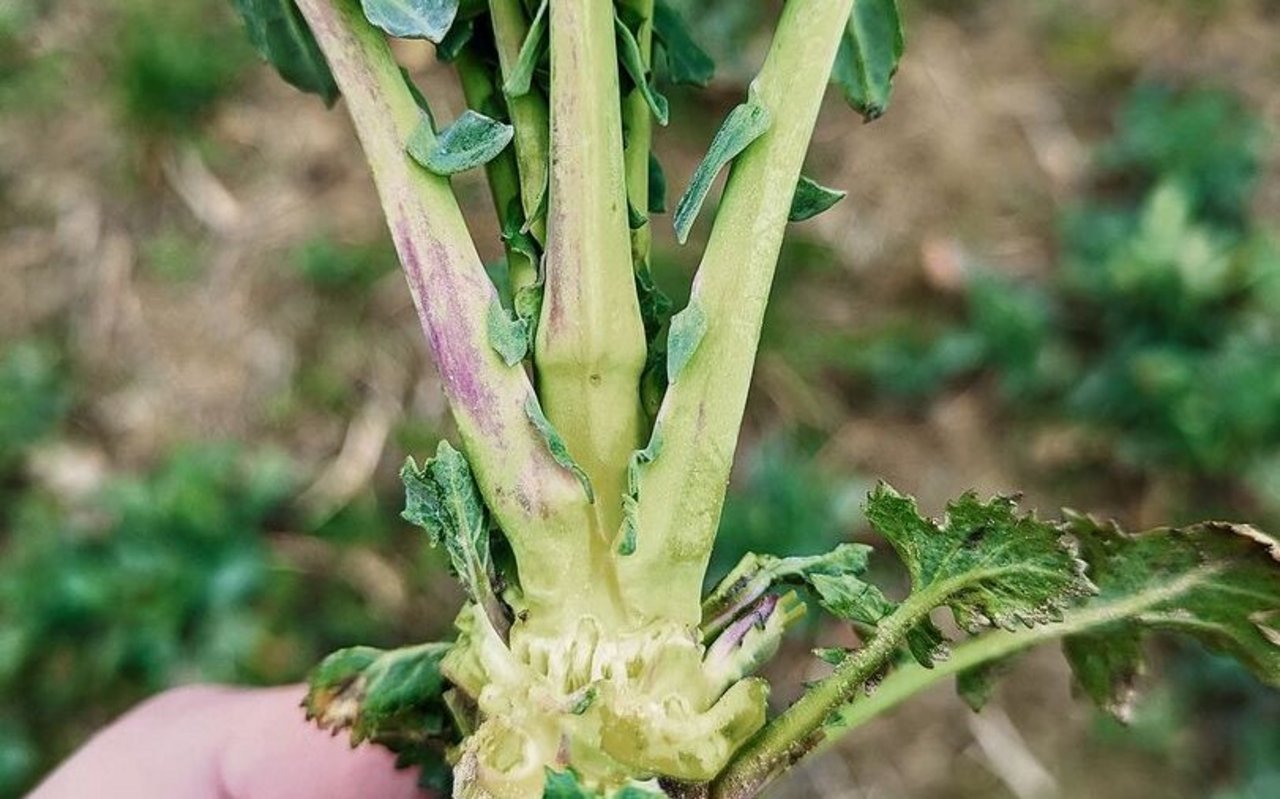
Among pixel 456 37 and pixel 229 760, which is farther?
pixel 229 760

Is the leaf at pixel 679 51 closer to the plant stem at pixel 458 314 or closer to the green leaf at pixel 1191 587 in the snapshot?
the plant stem at pixel 458 314

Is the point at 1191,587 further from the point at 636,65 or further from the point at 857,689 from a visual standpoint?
the point at 636,65

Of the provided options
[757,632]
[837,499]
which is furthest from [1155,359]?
[757,632]

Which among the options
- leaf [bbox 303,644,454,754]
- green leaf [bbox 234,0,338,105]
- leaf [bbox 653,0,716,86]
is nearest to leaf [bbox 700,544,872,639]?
leaf [bbox 303,644,454,754]

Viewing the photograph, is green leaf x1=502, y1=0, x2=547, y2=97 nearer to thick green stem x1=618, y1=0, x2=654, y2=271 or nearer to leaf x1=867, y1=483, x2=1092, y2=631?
thick green stem x1=618, y1=0, x2=654, y2=271

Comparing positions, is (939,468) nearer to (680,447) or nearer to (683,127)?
(683,127)

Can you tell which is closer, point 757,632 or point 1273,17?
point 757,632

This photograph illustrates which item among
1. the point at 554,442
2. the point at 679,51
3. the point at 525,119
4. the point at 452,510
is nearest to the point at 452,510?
the point at 452,510
